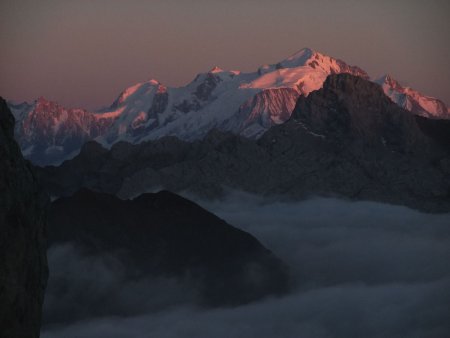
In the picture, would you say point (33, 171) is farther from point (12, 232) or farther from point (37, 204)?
point (12, 232)

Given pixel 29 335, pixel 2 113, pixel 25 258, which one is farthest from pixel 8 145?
pixel 29 335

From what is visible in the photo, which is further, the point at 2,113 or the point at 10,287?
the point at 2,113

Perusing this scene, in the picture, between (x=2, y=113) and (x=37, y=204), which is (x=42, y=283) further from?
(x=2, y=113)

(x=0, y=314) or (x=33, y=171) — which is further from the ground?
(x=33, y=171)

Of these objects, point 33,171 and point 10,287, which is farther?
point 33,171

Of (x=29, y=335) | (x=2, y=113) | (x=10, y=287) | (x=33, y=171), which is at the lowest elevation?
(x=29, y=335)

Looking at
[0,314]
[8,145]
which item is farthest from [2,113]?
[0,314]
